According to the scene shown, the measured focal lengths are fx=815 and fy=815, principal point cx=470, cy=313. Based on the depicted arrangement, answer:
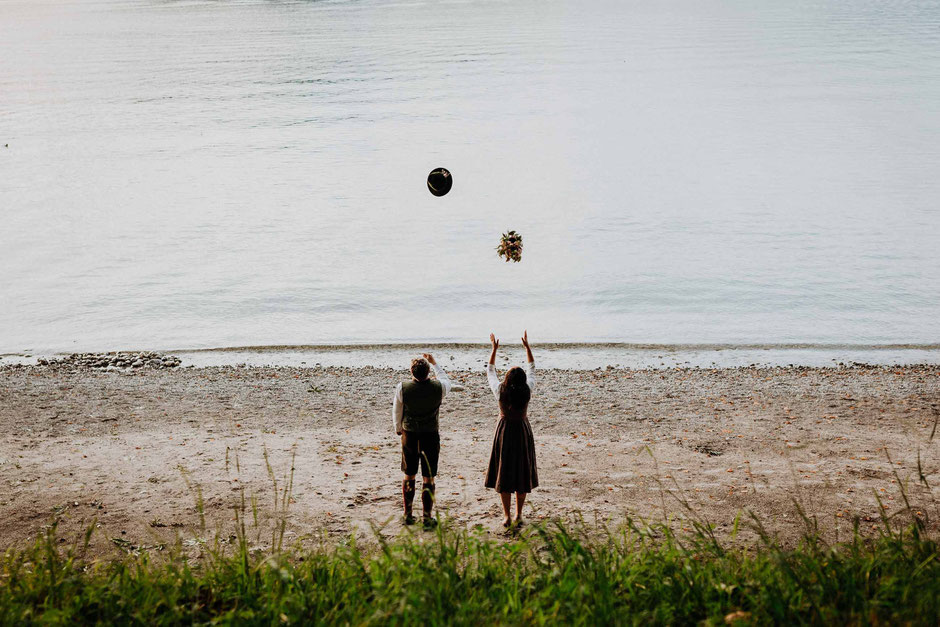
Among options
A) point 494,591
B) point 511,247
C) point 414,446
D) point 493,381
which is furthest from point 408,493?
point 511,247

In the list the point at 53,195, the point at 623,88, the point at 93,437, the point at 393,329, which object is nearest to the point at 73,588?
the point at 93,437

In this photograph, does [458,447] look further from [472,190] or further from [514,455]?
[472,190]

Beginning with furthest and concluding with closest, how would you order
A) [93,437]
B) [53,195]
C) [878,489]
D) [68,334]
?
[53,195]
[68,334]
[93,437]
[878,489]

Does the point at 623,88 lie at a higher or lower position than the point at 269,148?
higher

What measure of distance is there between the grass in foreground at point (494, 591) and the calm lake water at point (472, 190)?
14766 millimetres

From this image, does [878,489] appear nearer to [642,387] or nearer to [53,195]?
[642,387]

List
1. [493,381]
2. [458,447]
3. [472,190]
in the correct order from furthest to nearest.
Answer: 1. [472,190]
2. [458,447]
3. [493,381]

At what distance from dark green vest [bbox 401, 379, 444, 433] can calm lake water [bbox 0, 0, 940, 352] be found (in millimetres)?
11379

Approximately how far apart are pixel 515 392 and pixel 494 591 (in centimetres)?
352

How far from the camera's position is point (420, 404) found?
788 cm

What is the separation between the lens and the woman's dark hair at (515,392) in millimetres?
7715

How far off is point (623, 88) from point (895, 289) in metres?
50.3

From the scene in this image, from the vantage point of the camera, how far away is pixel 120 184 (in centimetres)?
4288

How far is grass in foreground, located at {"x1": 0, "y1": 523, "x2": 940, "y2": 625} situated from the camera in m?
3.76
